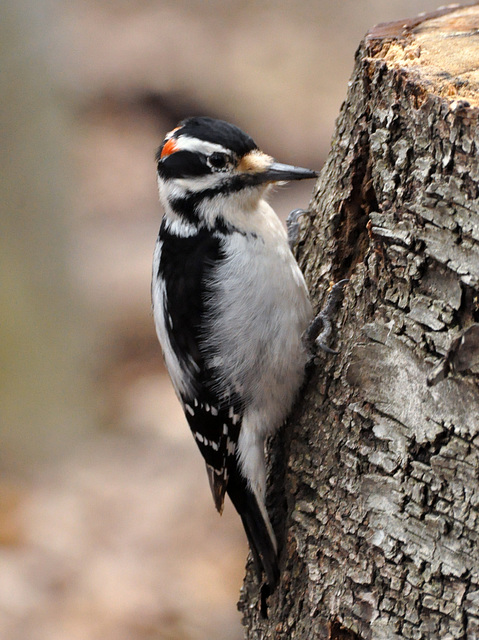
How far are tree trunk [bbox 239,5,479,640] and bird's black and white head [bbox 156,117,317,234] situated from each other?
1.12ft

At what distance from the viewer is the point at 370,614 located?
1.63 metres

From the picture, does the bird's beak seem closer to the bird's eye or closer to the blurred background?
the bird's eye

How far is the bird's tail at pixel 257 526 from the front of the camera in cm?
197

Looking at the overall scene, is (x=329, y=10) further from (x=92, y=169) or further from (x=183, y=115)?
(x=92, y=169)

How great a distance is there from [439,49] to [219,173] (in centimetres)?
70

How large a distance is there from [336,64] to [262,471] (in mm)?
2855

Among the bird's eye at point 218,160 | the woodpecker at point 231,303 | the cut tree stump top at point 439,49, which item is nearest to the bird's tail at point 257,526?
the woodpecker at point 231,303

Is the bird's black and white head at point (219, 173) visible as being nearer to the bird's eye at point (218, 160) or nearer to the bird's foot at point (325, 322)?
the bird's eye at point (218, 160)

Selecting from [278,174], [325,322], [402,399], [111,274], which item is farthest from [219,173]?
[111,274]

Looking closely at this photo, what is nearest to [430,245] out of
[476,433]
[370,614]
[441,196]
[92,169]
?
[441,196]

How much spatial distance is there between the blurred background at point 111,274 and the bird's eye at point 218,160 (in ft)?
5.67

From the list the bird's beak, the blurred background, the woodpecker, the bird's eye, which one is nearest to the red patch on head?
the woodpecker

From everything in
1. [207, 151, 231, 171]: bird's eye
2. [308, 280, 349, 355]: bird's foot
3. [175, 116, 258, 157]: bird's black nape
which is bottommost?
[308, 280, 349, 355]: bird's foot

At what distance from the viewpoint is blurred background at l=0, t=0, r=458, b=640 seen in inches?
138
